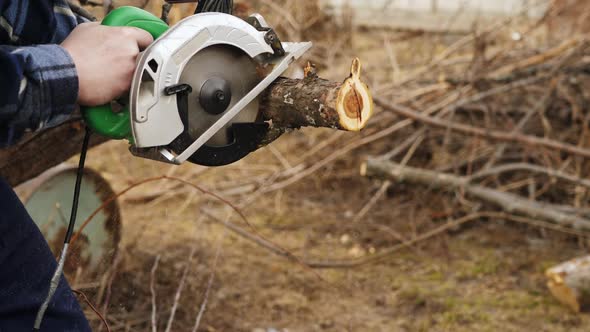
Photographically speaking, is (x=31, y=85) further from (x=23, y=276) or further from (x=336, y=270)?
(x=336, y=270)

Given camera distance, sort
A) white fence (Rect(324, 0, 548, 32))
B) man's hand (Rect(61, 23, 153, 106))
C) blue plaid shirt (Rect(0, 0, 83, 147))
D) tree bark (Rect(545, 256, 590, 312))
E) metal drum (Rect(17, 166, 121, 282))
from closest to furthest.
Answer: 1. blue plaid shirt (Rect(0, 0, 83, 147))
2. man's hand (Rect(61, 23, 153, 106))
3. metal drum (Rect(17, 166, 121, 282))
4. tree bark (Rect(545, 256, 590, 312))
5. white fence (Rect(324, 0, 548, 32))

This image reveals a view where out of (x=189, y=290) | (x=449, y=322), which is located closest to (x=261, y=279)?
(x=189, y=290)

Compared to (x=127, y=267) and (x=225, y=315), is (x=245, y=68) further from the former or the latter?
(x=127, y=267)

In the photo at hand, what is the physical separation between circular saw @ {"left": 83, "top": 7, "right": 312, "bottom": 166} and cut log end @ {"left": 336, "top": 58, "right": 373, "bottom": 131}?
12cm

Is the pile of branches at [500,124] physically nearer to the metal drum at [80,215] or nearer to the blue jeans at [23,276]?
the metal drum at [80,215]

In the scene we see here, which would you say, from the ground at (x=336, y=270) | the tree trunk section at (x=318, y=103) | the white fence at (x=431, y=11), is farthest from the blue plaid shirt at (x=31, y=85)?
the white fence at (x=431, y=11)

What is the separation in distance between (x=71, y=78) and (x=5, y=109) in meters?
0.12

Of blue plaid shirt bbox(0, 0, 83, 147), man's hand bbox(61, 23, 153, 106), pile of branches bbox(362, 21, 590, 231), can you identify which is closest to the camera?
blue plaid shirt bbox(0, 0, 83, 147)

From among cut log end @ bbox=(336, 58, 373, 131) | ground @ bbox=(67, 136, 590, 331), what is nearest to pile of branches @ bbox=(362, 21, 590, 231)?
ground @ bbox=(67, 136, 590, 331)

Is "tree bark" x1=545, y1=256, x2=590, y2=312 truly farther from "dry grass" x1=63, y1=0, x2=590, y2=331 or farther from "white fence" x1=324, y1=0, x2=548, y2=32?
"white fence" x1=324, y1=0, x2=548, y2=32

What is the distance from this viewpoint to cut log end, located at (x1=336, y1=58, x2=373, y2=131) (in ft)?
4.62

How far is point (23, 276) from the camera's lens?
1350mm

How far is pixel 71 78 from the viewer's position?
3.93ft

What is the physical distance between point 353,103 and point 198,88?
31 cm
